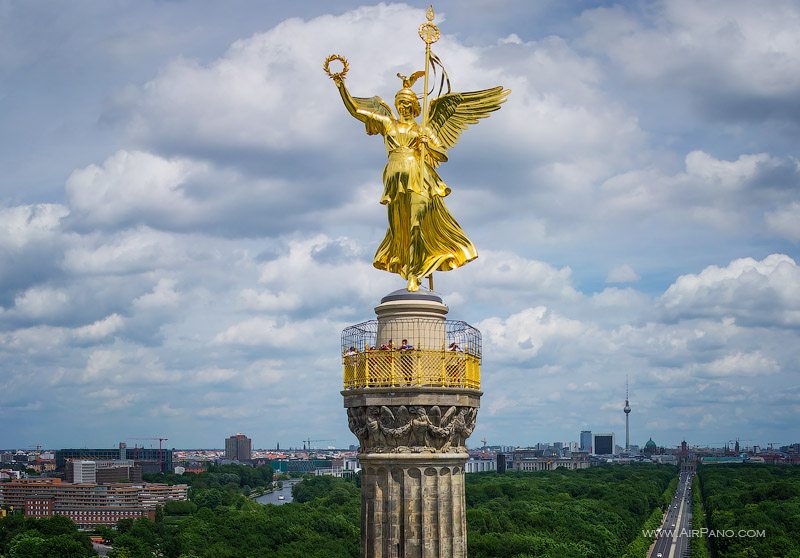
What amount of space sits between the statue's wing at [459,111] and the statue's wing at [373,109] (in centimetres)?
120

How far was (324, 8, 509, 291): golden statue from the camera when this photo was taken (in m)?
23.8

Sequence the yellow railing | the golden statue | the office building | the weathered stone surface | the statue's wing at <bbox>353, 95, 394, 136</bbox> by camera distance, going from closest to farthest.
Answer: the weathered stone surface < the yellow railing < the golden statue < the statue's wing at <bbox>353, 95, 394, 136</bbox> < the office building

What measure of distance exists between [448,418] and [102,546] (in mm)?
125835

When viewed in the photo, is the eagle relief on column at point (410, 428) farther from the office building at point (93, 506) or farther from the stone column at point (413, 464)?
the office building at point (93, 506)

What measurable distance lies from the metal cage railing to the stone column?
5 centimetres

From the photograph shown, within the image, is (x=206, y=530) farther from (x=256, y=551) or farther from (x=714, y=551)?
(x=714, y=551)

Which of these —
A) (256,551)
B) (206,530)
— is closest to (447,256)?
(256,551)

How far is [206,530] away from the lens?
12306cm

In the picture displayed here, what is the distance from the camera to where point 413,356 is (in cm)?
2208

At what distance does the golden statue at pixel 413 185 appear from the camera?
935 inches

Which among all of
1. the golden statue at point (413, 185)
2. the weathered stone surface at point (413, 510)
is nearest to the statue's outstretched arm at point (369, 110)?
the golden statue at point (413, 185)

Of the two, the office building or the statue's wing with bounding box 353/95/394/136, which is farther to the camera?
the office building

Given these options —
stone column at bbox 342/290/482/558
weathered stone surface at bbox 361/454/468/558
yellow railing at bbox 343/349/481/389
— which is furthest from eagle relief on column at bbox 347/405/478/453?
yellow railing at bbox 343/349/481/389

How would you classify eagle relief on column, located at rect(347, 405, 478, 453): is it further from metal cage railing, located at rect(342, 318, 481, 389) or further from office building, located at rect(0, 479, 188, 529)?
office building, located at rect(0, 479, 188, 529)
